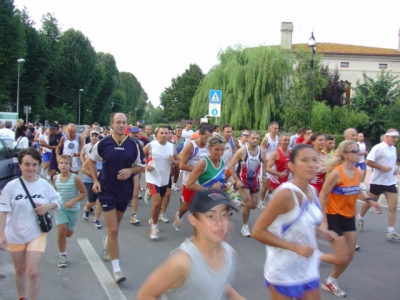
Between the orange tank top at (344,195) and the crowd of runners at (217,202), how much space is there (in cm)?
1

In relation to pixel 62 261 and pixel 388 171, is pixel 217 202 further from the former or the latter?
pixel 388 171

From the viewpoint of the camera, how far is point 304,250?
295 centimetres

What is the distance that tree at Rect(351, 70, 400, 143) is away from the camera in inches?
1367

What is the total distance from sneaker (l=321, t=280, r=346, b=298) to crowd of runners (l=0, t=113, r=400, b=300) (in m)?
0.01

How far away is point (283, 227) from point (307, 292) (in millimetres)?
478

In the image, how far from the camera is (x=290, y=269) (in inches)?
125

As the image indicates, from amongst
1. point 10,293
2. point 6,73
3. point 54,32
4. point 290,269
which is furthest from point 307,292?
point 54,32

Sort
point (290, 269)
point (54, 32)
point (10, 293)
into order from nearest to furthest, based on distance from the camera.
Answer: point (290, 269)
point (10, 293)
point (54, 32)

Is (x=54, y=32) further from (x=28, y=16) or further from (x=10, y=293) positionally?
(x=10, y=293)

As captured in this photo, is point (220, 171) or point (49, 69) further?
point (49, 69)

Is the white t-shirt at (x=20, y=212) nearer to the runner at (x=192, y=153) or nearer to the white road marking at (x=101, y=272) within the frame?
the white road marking at (x=101, y=272)

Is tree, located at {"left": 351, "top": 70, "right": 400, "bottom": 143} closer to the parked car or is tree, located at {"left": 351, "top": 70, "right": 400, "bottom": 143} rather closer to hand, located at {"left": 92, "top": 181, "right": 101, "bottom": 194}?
the parked car

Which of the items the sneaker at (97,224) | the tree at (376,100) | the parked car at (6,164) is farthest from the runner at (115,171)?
the tree at (376,100)

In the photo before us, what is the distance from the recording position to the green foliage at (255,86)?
32.6 meters
